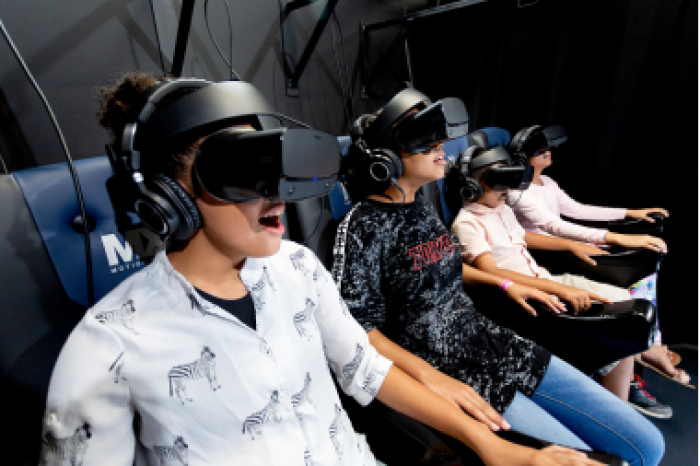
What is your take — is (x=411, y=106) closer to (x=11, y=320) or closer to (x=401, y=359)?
(x=401, y=359)

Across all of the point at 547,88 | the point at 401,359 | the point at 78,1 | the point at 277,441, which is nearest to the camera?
the point at 277,441

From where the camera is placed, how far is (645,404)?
65.5 inches

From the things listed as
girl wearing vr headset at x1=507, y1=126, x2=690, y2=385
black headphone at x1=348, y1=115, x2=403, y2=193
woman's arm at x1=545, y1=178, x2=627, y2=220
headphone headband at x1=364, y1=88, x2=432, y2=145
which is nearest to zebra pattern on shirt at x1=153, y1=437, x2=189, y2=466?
black headphone at x1=348, y1=115, x2=403, y2=193

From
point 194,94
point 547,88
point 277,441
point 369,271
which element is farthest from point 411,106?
point 547,88

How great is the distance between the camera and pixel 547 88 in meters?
2.53

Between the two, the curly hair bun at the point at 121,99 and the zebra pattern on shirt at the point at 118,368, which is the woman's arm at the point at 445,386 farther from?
the curly hair bun at the point at 121,99

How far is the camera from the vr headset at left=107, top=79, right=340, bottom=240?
403mm

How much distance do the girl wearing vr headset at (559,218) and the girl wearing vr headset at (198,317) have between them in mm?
1494

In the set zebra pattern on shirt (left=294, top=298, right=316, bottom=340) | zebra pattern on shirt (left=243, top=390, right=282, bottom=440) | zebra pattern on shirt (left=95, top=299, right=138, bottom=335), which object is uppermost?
zebra pattern on shirt (left=95, top=299, right=138, bottom=335)

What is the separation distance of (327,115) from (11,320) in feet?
5.66

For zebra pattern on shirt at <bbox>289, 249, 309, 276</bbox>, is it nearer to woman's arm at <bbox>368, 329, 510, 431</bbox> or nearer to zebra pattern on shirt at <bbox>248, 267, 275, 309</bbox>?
zebra pattern on shirt at <bbox>248, 267, 275, 309</bbox>

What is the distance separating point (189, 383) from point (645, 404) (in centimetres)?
221

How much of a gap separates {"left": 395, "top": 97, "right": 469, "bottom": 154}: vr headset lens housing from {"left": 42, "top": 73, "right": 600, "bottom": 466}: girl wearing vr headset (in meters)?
0.52

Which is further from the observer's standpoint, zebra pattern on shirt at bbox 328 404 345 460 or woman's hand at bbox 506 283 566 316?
woman's hand at bbox 506 283 566 316
